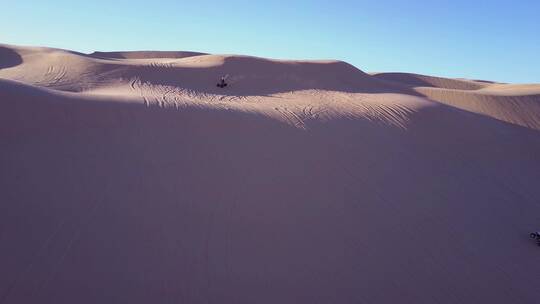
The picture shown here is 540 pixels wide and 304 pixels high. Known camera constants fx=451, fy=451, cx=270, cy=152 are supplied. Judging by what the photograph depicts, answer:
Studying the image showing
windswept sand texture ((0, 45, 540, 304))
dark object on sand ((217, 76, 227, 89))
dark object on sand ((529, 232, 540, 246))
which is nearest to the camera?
windswept sand texture ((0, 45, 540, 304))

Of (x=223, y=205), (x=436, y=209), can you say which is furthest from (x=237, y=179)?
(x=436, y=209)

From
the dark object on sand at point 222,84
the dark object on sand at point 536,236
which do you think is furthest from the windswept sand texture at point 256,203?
the dark object on sand at point 222,84

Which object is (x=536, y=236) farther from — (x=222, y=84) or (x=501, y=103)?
(x=501, y=103)

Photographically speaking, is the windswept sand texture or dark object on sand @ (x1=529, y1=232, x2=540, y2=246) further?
dark object on sand @ (x1=529, y1=232, x2=540, y2=246)

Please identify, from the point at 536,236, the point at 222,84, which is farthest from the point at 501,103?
the point at 536,236

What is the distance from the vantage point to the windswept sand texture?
429 centimetres

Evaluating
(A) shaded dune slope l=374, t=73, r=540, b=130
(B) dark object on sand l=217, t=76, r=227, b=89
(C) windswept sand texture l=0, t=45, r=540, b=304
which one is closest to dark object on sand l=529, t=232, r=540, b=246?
(C) windswept sand texture l=0, t=45, r=540, b=304

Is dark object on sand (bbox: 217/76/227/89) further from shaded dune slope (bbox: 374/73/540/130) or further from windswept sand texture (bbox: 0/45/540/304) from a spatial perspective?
shaded dune slope (bbox: 374/73/540/130)

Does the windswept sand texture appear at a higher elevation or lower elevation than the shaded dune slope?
lower

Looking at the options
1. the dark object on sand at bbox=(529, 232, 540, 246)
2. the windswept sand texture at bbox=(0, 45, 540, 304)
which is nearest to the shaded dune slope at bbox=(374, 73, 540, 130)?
the windswept sand texture at bbox=(0, 45, 540, 304)

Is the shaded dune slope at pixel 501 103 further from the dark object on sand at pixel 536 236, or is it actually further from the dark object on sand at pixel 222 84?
the dark object on sand at pixel 536 236

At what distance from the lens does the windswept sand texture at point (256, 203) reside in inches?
169

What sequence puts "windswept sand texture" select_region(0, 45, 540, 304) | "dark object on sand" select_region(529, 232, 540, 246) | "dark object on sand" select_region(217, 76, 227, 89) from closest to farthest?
"windswept sand texture" select_region(0, 45, 540, 304)
"dark object on sand" select_region(529, 232, 540, 246)
"dark object on sand" select_region(217, 76, 227, 89)

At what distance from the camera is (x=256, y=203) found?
572 centimetres
